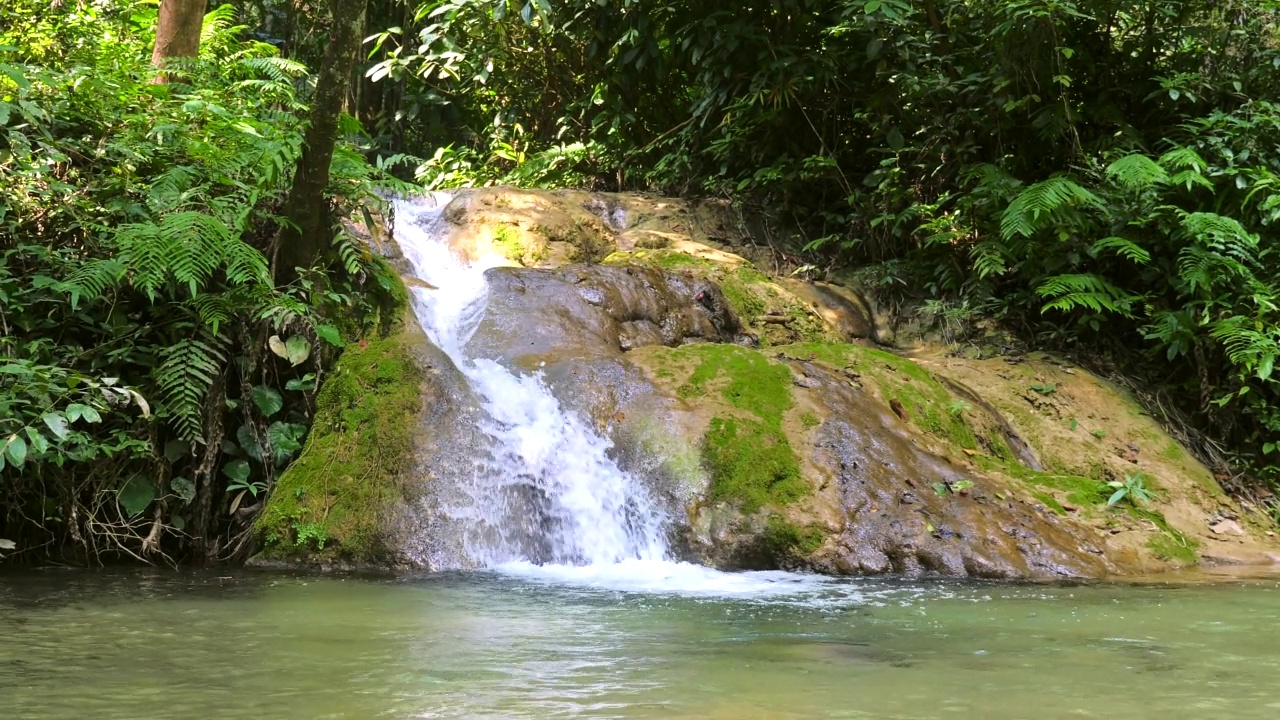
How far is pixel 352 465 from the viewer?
18.6 ft

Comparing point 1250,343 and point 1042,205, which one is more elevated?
point 1042,205

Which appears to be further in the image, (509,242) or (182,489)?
(509,242)

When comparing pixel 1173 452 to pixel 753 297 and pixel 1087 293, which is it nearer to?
pixel 1087 293

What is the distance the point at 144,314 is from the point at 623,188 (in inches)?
279

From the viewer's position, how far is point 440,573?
5.13m

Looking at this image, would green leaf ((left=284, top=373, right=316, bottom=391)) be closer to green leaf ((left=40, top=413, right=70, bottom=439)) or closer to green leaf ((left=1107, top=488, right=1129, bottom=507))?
green leaf ((left=40, top=413, right=70, bottom=439))

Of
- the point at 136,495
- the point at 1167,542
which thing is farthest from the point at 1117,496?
the point at 136,495

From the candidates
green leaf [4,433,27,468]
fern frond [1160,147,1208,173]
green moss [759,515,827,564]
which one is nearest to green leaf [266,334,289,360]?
green leaf [4,433,27,468]

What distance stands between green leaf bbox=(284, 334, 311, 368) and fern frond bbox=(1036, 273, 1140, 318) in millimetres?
5505

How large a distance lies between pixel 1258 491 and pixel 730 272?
459cm

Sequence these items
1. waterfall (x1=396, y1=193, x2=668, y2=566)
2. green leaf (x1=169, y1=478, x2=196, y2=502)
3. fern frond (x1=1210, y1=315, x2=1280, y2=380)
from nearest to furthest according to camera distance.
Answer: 1. green leaf (x1=169, y1=478, x2=196, y2=502)
2. waterfall (x1=396, y1=193, x2=668, y2=566)
3. fern frond (x1=1210, y1=315, x2=1280, y2=380)

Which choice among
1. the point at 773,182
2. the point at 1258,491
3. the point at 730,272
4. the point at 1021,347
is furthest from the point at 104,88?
the point at 1258,491

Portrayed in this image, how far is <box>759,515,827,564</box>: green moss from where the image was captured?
5.41 meters

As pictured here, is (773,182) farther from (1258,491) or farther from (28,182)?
(28,182)
